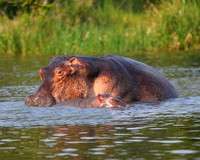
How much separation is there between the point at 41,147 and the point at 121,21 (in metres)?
15.7

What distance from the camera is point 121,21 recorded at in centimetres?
1991

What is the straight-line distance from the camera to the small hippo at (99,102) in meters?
6.51

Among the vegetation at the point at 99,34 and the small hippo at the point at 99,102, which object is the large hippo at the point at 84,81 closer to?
the small hippo at the point at 99,102

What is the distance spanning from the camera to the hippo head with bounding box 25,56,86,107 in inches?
263

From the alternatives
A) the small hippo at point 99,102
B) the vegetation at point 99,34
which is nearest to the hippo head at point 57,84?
the small hippo at point 99,102

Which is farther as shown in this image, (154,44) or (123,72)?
(154,44)

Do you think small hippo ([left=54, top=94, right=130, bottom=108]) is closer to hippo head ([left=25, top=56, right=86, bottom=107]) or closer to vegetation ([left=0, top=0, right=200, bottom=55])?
hippo head ([left=25, top=56, right=86, bottom=107])

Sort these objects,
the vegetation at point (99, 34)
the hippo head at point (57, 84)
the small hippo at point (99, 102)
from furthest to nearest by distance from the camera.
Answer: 1. the vegetation at point (99, 34)
2. the hippo head at point (57, 84)
3. the small hippo at point (99, 102)

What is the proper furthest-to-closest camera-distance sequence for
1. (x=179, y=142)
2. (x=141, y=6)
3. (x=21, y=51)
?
1. (x=141, y=6)
2. (x=21, y=51)
3. (x=179, y=142)

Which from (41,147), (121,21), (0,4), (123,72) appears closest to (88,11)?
(121,21)

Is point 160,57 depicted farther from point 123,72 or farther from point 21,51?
point 123,72

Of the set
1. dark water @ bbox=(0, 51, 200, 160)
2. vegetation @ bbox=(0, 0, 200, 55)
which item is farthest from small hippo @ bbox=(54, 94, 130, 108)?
vegetation @ bbox=(0, 0, 200, 55)

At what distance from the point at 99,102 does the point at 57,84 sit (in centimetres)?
59

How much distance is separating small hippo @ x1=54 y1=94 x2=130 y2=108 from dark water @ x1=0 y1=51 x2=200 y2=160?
0.28 feet
